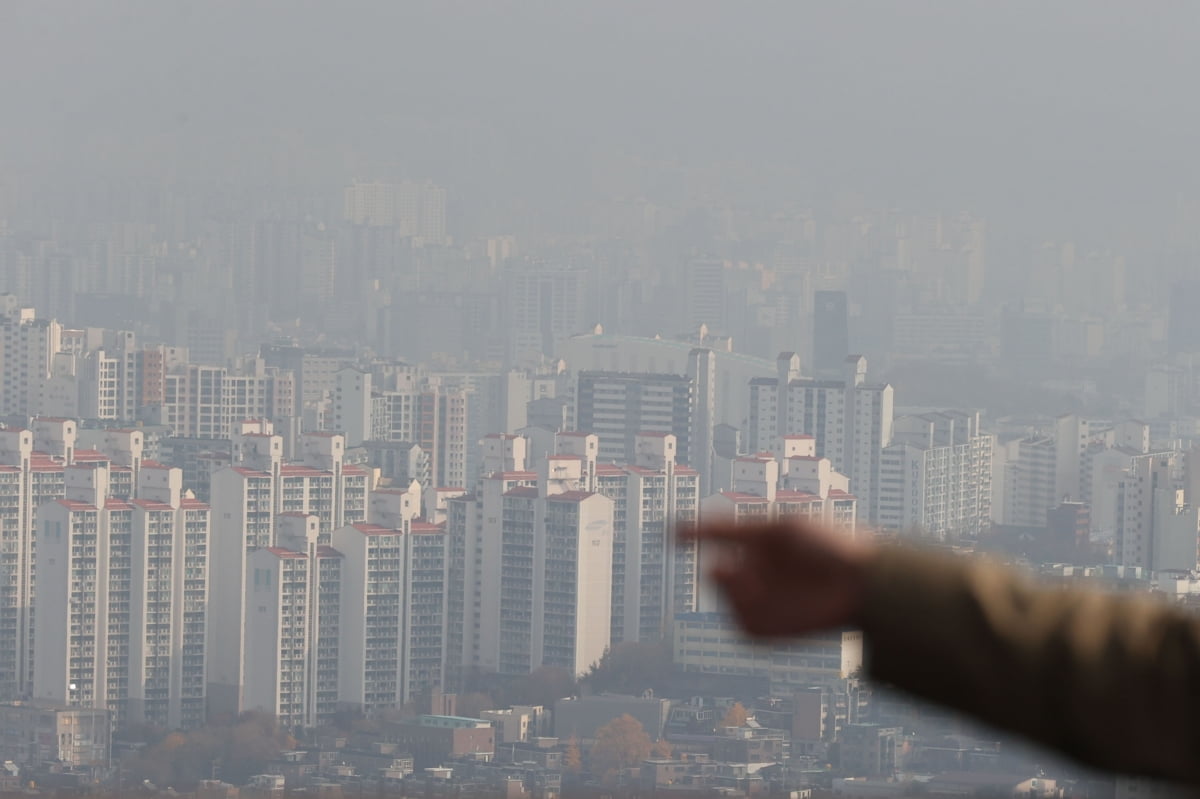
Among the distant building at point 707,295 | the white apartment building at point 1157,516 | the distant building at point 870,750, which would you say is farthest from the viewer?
the distant building at point 707,295

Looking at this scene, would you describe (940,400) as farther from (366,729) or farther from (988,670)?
(988,670)

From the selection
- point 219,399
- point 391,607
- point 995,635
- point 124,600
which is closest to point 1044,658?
point 995,635

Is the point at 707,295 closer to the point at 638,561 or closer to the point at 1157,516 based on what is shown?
the point at 638,561

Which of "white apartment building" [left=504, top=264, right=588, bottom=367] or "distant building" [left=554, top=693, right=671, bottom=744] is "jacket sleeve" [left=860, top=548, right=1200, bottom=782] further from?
"white apartment building" [left=504, top=264, right=588, bottom=367]

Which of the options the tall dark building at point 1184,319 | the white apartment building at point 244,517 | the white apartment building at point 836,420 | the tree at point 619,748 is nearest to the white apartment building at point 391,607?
the white apartment building at point 244,517

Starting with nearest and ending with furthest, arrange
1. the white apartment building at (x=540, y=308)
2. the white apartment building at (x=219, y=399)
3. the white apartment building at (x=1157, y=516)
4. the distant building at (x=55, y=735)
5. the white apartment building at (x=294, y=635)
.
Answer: the distant building at (x=55, y=735) < the white apartment building at (x=294, y=635) < the white apartment building at (x=1157, y=516) < the white apartment building at (x=219, y=399) < the white apartment building at (x=540, y=308)

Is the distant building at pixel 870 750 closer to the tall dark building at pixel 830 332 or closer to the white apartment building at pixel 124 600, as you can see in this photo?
the white apartment building at pixel 124 600
